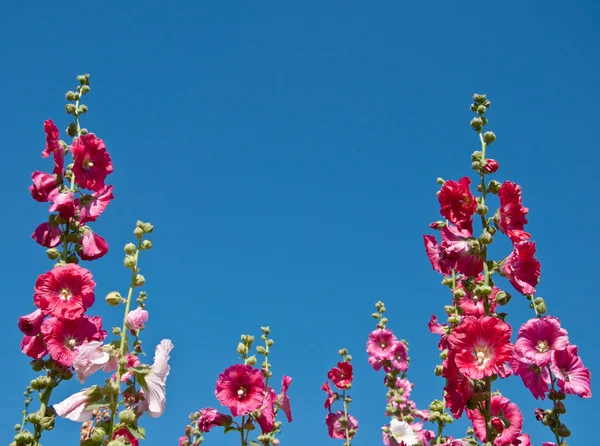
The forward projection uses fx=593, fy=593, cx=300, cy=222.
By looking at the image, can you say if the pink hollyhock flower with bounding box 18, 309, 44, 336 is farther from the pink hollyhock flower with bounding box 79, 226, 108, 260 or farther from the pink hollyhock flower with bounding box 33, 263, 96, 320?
the pink hollyhock flower with bounding box 79, 226, 108, 260

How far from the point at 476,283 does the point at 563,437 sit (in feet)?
4.90

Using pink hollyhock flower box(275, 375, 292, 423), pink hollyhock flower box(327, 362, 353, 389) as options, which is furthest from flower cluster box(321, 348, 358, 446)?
pink hollyhock flower box(275, 375, 292, 423)

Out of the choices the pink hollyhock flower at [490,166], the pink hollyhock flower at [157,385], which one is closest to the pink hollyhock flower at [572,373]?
the pink hollyhock flower at [490,166]

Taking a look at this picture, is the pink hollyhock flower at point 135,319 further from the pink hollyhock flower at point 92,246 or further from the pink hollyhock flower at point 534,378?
the pink hollyhock flower at point 534,378

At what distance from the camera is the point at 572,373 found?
14.3ft

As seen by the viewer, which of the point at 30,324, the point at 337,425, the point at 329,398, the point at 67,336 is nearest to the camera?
the point at 67,336

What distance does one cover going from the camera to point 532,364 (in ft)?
13.9

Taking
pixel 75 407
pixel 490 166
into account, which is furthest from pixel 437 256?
pixel 75 407

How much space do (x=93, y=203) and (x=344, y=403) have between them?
431 cm

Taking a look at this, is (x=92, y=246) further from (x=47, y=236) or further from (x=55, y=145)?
(x=55, y=145)

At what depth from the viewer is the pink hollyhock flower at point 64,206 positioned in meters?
4.01

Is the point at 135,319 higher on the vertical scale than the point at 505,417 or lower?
higher

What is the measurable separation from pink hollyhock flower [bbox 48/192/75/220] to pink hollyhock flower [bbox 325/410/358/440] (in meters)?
4.44

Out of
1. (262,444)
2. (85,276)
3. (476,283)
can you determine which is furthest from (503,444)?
(85,276)
